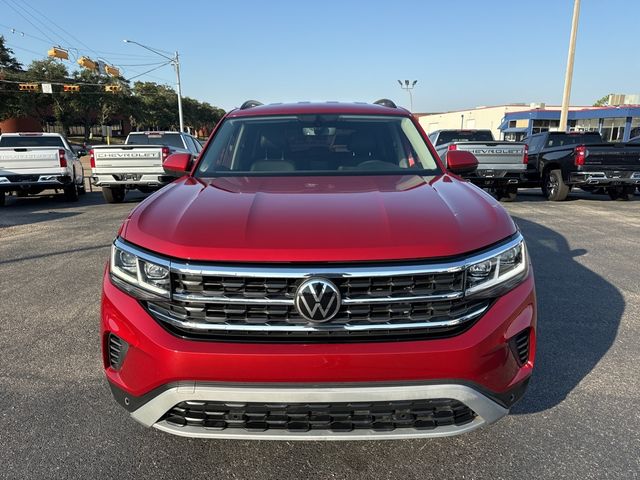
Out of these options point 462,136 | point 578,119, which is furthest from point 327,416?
point 578,119

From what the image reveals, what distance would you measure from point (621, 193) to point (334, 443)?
43.6 feet

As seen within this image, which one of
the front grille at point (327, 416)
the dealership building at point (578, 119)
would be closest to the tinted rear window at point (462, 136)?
the front grille at point (327, 416)

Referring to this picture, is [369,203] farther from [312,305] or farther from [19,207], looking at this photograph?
[19,207]

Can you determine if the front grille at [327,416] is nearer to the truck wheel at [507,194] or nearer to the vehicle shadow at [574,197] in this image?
the truck wheel at [507,194]

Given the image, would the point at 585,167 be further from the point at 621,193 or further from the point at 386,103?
the point at 386,103

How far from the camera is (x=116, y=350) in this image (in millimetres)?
2143

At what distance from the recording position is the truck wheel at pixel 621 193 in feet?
41.4

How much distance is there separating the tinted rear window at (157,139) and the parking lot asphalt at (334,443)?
1036 cm

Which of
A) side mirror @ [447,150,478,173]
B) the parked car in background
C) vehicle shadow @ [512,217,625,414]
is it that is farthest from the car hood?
the parked car in background

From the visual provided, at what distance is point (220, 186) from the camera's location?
2.80 meters

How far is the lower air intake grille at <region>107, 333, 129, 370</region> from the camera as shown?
208 centimetres

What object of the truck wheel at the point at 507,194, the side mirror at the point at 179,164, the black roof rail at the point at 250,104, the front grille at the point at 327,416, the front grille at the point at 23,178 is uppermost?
the black roof rail at the point at 250,104

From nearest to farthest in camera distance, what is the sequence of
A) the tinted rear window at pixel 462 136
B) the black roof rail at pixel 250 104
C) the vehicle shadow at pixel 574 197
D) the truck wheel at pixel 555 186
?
the black roof rail at pixel 250 104
the truck wheel at pixel 555 186
the vehicle shadow at pixel 574 197
the tinted rear window at pixel 462 136

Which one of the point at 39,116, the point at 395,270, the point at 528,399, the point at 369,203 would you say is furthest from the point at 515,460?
the point at 39,116
